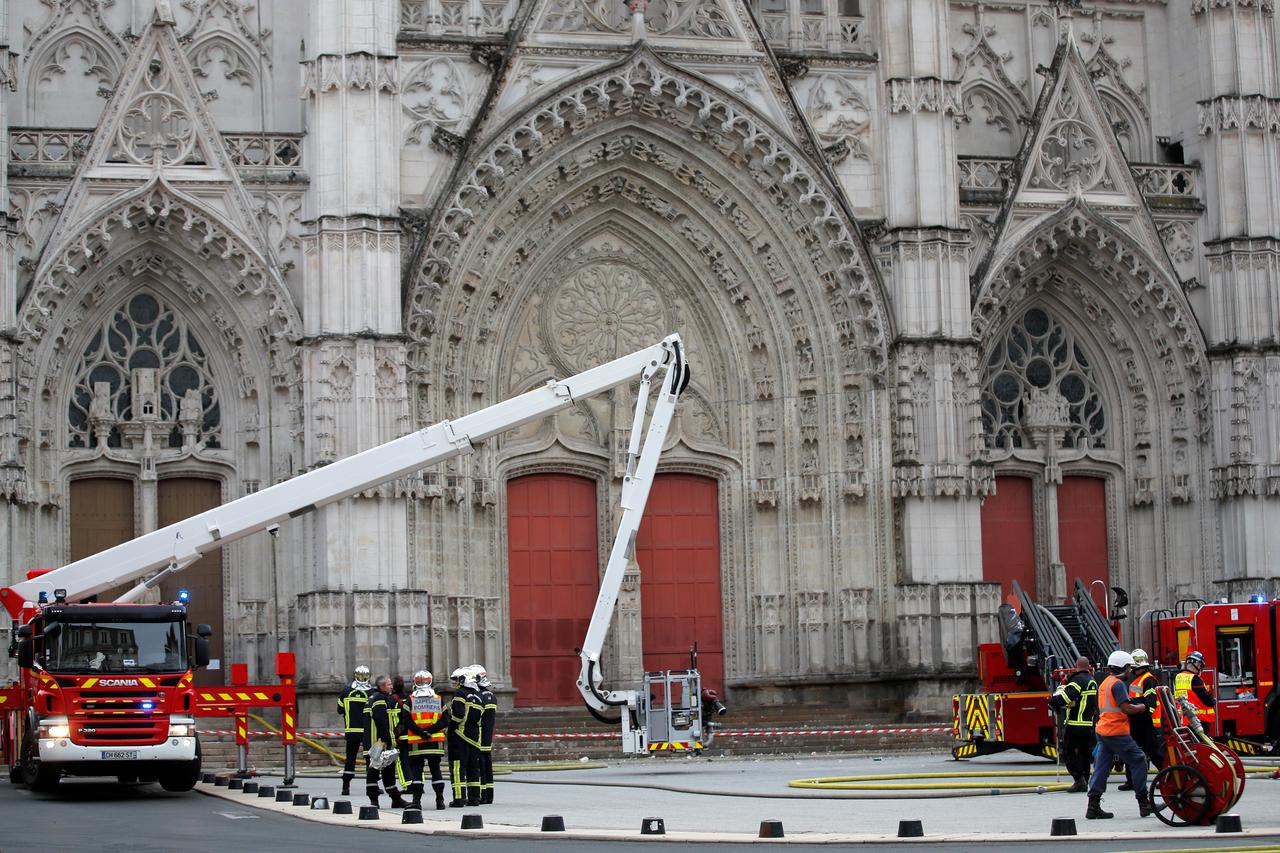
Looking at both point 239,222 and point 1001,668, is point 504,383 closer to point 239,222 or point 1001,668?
point 239,222

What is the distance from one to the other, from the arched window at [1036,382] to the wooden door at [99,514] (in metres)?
14.0

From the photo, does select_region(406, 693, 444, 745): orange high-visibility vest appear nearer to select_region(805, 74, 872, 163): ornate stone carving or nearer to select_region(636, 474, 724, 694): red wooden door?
select_region(636, 474, 724, 694): red wooden door

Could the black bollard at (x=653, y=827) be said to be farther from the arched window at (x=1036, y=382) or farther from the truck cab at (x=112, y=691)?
the arched window at (x=1036, y=382)

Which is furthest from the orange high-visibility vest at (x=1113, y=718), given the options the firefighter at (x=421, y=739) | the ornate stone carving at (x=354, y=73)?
the ornate stone carving at (x=354, y=73)

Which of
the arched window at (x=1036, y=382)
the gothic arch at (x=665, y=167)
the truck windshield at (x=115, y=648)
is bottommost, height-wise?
the truck windshield at (x=115, y=648)

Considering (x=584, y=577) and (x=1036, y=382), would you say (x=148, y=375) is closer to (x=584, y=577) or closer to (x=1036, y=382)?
(x=584, y=577)

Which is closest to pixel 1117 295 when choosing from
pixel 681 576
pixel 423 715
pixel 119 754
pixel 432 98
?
pixel 681 576

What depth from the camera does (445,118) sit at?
106 feet

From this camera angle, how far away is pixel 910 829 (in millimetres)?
15773

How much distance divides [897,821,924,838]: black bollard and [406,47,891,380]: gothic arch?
17266 mm

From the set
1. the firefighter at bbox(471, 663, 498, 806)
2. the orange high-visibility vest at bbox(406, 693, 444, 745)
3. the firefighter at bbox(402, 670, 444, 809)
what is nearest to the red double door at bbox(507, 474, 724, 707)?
the firefighter at bbox(471, 663, 498, 806)

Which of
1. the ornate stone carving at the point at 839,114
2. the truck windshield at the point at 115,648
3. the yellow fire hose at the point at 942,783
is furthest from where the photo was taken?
the ornate stone carving at the point at 839,114

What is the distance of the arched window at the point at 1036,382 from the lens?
117ft

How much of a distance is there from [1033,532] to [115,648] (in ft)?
59.9
